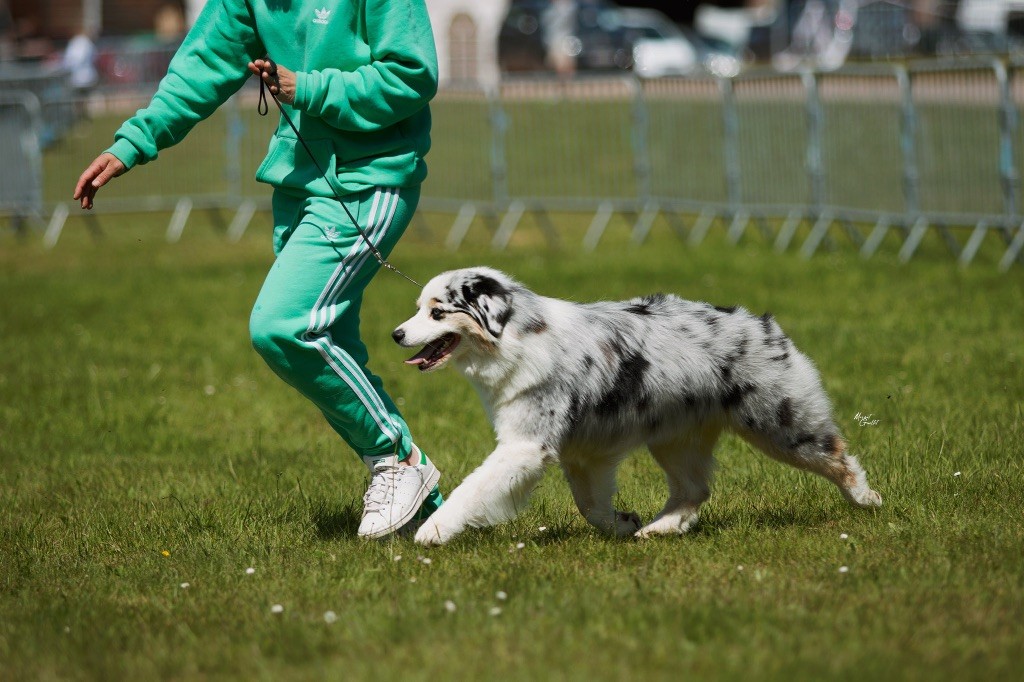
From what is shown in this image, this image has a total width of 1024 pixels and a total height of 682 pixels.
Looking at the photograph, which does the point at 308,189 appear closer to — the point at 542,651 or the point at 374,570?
the point at 374,570

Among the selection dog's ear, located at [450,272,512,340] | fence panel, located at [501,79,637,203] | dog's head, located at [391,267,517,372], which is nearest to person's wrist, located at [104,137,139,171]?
dog's head, located at [391,267,517,372]

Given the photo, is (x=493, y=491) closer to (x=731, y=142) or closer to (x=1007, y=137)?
(x=1007, y=137)

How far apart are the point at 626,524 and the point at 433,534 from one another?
95 cm

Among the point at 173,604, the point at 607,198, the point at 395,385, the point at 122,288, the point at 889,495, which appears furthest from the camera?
the point at 607,198

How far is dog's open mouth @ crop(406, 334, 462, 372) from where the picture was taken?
5004 millimetres

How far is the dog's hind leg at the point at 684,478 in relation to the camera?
551 centimetres

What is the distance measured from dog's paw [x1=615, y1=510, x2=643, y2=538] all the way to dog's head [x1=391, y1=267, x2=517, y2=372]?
3.48ft

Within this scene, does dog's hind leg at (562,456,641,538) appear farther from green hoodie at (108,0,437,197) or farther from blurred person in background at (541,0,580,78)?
blurred person in background at (541,0,580,78)

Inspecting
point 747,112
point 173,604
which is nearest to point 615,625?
point 173,604

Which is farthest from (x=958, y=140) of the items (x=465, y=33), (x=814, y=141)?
(x=465, y=33)

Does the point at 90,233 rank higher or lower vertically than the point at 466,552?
lower

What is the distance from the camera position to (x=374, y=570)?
15.8 ft

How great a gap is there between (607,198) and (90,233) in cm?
741

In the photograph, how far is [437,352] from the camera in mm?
5035
